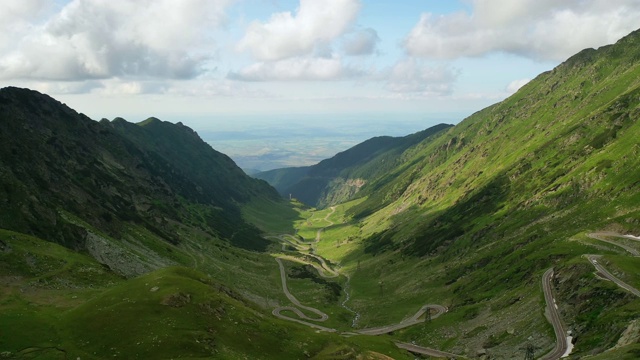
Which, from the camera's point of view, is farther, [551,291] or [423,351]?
[423,351]

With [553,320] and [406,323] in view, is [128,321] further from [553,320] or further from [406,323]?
[406,323]

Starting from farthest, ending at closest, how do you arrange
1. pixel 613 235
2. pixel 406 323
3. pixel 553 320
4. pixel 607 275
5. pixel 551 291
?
pixel 406 323, pixel 613 235, pixel 551 291, pixel 607 275, pixel 553 320

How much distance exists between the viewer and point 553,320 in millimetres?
92000

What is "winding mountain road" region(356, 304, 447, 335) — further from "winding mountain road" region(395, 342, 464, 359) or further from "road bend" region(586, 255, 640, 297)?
"road bend" region(586, 255, 640, 297)

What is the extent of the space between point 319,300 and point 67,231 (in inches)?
3892

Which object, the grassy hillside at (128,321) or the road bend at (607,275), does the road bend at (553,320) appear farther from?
the grassy hillside at (128,321)

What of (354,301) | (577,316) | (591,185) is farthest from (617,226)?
(354,301)

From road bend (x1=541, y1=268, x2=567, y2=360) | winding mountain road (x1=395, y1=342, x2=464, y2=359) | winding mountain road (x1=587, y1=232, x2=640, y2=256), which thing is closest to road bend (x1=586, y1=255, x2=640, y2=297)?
road bend (x1=541, y1=268, x2=567, y2=360)

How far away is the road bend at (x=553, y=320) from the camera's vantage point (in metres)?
78.4

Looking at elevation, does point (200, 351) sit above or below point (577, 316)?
above

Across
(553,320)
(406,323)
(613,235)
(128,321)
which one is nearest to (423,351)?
(553,320)

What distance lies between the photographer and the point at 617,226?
443ft

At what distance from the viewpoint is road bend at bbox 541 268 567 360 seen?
7838 cm

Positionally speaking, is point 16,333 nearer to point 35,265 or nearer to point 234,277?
point 35,265
